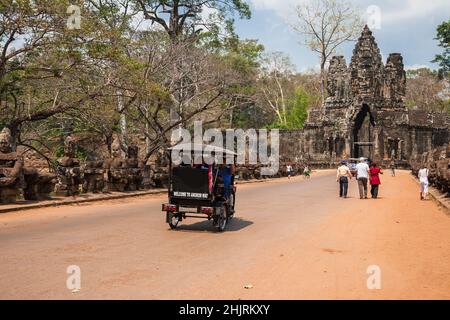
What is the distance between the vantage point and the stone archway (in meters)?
61.5

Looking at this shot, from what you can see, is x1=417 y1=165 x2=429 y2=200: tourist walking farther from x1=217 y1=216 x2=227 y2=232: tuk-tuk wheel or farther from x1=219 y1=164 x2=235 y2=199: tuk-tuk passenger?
x1=217 y1=216 x2=227 y2=232: tuk-tuk wheel

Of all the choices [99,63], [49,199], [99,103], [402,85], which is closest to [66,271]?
[49,199]

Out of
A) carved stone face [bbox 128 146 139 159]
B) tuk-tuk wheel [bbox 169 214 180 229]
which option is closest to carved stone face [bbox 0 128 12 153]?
tuk-tuk wheel [bbox 169 214 180 229]

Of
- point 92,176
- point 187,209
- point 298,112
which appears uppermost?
point 298,112

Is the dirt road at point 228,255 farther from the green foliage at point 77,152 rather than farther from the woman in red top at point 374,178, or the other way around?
the green foliage at point 77,152

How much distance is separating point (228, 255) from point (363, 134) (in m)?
61.5

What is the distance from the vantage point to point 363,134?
67.2m

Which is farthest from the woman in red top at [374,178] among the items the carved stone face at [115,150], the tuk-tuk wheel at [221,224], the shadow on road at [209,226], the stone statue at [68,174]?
the stone statue at [68,174]

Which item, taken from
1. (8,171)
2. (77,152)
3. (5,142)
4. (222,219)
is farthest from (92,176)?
(77,152)

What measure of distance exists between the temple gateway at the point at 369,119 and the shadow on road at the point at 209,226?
47.8m

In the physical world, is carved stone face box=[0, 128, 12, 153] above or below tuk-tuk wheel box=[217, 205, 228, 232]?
above

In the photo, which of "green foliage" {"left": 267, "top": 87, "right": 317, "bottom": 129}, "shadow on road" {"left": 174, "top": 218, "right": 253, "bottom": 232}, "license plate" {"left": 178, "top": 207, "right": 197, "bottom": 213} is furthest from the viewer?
"green foliage" {"left": 267, "top": 87, "right": 317, "bottom": 129}

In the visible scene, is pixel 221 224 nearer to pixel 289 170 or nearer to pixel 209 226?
pixel 209 226

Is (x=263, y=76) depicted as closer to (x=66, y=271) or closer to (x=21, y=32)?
(x=21, y=32)
